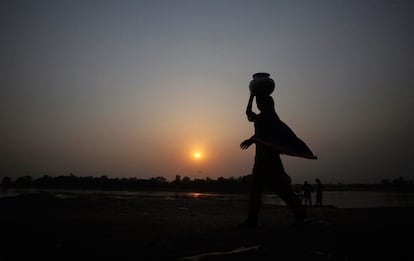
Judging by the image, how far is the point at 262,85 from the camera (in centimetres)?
951

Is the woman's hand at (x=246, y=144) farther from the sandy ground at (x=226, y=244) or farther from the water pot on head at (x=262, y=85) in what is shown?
the sandy ground at (x=226, y=244)

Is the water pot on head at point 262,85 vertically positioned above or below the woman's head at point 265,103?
above

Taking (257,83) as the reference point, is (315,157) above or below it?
below

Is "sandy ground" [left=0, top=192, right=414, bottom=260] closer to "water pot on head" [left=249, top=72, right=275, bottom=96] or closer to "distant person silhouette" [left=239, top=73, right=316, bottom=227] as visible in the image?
"distant person silhouette" [left=239, top=73, right=316, bottom=227]

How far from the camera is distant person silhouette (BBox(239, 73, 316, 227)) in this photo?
8836mm

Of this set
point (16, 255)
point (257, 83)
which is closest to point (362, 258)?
point (257, 83)

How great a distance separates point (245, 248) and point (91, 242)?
3.46m

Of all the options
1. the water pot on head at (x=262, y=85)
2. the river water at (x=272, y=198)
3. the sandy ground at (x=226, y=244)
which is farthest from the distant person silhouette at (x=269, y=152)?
the river water at (x=272, y=198)

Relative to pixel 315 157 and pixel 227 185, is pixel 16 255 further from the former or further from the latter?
pixel 227 185

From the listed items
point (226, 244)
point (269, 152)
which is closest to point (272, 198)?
point (269, 152)

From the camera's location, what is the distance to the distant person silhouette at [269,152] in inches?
348

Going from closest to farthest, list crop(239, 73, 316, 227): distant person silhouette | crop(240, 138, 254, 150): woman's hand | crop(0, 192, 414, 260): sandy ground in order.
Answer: crop(0, 192, 414, 260): sandy ground < crop(239, 73, 316, 227): distant person silhouette < crop(240, 138, 254, 150): woman's hand

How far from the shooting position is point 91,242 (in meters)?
7.82

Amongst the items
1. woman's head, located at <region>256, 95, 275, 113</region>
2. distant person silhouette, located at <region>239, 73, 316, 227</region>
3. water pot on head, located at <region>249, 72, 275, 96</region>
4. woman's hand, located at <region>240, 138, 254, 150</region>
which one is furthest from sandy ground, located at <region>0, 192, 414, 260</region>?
water pot on head, located at <region>249, 72, 275, 96</region>
